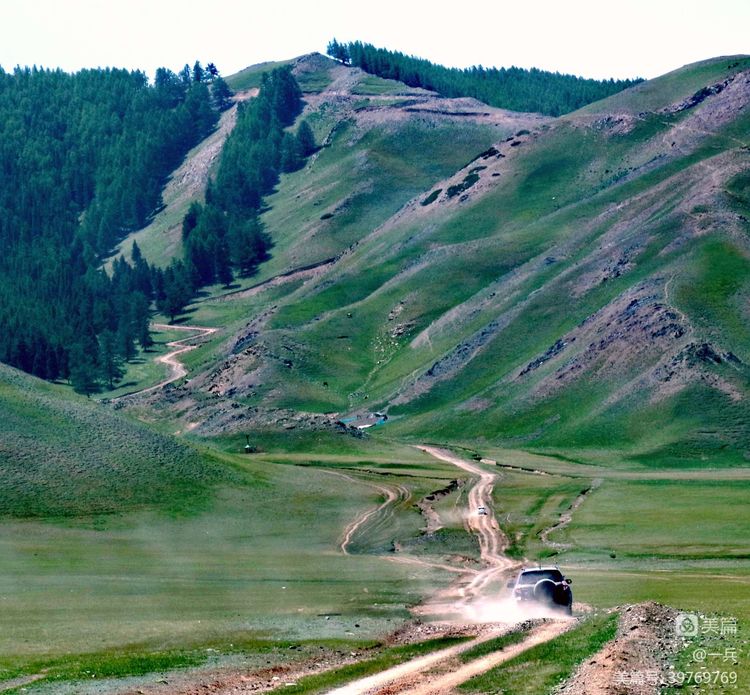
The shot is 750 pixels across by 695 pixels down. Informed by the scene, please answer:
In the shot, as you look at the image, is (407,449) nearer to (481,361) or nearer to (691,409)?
(691,409)

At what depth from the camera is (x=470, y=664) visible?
42.3 metres

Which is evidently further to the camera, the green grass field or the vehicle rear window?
the vehicle rear window

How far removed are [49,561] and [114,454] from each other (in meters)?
27.4

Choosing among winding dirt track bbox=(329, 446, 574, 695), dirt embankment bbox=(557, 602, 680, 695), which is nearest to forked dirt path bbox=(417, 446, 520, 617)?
winding dirt track bbox=(329, 446, 574, 695)

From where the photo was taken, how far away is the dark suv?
5334cm

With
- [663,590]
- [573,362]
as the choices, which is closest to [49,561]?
[663,590]
